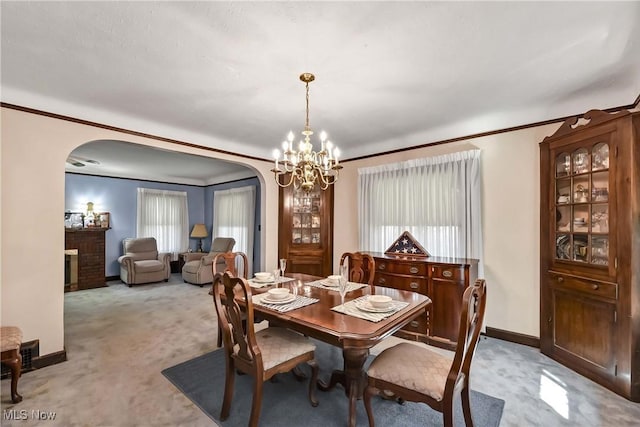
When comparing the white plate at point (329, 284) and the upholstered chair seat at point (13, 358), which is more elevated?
the white plate at point (329, 284)

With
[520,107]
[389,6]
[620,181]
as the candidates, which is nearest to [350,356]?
[389,6]

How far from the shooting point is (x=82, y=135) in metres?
2.92

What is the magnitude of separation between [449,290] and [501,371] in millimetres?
809

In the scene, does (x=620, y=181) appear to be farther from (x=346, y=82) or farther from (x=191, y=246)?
(x=191, y=246)

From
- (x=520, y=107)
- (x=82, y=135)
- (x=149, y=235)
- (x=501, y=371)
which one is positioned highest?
(x=520, y=107)

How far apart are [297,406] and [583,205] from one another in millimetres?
2973

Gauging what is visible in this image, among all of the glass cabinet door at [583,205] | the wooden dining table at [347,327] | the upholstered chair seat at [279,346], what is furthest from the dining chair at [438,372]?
the glass cabinet door at [583,205]

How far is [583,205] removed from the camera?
259cm

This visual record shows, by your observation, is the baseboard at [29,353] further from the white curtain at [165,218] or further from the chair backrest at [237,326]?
the white curtain at [165,218]

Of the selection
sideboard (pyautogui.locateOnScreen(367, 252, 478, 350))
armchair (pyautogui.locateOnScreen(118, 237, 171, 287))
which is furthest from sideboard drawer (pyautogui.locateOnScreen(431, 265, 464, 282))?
armchair (pyautogui.locateOnScreen(118, 237, 171, 287))

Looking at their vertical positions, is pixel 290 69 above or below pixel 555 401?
above

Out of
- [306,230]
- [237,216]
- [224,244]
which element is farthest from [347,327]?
[237,216]

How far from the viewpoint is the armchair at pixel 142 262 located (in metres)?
5.87

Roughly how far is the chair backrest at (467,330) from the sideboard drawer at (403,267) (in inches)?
62.8
